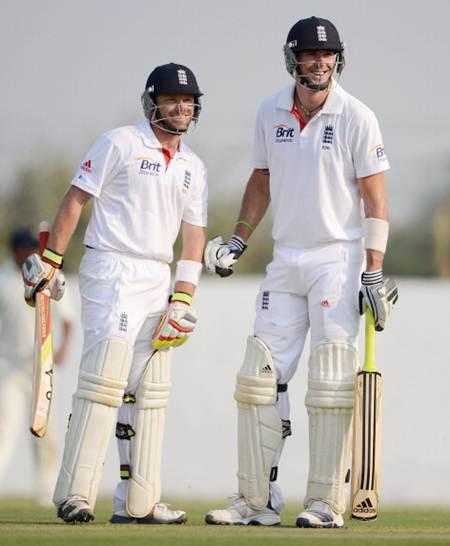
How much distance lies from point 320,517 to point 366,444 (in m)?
0.37

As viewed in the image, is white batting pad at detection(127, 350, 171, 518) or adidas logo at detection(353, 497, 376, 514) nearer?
adidas logo at detection(353, 497, 376, 514)

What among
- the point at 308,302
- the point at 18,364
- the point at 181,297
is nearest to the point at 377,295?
the point at 308,302

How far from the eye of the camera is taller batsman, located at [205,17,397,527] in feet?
23.0

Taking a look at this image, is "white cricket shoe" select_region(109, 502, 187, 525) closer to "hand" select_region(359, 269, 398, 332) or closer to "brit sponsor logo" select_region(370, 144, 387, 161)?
"hand" select_region(359, 269, 398, 332)

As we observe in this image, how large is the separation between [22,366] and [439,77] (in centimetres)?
795

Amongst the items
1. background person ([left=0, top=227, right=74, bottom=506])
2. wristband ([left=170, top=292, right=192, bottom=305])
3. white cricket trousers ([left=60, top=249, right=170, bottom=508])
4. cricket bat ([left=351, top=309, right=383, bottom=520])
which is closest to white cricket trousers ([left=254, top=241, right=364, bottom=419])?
cricket bat ([left=351, top=309, right=383, bottom=520])

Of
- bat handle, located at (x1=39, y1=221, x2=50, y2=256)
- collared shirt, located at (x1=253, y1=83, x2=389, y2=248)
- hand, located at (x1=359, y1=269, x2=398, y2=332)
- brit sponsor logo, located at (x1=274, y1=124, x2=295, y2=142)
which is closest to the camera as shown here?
hand, located at (x1=359, y1=269, x2=398, y2=332)

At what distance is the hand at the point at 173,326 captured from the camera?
7.24 m

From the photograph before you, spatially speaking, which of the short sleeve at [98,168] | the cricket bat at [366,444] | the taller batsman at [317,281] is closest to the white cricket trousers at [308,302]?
the taller batsman at [317,281]

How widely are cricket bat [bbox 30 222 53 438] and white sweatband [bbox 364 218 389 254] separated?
1.41m

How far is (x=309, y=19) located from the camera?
714 cm

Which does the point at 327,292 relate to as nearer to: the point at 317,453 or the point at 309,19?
the point at 317,453

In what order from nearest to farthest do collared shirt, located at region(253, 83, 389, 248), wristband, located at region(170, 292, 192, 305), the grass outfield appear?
the grass outfield < collared shirt, located at region(253, 83, 389, 248) < wristband, located at region(170, 292, 192, 305)

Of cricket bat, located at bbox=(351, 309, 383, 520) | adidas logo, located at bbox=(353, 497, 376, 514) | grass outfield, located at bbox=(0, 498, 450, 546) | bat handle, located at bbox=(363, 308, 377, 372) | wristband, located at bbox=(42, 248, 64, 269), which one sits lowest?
grass outfield, located at bbox=(0, 498, 450, 546)
